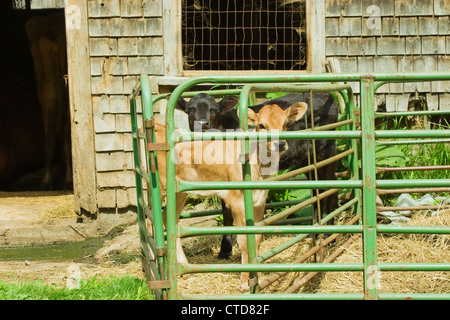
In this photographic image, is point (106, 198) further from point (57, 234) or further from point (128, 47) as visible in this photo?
point (128, 47)

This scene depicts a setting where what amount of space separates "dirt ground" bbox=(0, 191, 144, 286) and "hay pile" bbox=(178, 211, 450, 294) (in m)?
0.65

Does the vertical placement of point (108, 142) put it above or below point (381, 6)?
below

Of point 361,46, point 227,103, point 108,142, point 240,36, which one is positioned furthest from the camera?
point 240,36

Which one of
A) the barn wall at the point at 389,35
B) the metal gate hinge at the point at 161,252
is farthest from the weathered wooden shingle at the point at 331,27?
the metal gate hinge at the point at 161,252

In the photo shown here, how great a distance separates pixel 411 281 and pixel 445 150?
10.6 feet

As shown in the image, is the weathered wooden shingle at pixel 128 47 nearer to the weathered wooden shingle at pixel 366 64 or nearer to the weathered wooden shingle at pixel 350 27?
the weathered wooden shingle at pixel 350 27

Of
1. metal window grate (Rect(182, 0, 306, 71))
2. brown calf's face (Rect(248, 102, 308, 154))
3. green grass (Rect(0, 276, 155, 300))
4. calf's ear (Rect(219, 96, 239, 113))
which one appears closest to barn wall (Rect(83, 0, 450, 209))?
metal window grate (Rect(182, 0, 306, 71))

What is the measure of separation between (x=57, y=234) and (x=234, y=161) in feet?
11.0

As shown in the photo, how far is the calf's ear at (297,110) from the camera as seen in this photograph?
16.6ft

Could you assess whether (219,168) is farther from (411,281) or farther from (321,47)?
(321,47)

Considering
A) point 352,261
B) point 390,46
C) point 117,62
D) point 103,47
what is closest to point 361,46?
point 390,46

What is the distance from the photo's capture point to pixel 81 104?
7812mm

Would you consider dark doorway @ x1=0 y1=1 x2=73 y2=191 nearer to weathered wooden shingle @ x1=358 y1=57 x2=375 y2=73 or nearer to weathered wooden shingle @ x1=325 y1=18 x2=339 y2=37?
weathered wooden shingle @ x1=325 y1=18 x2=339 y2=37
